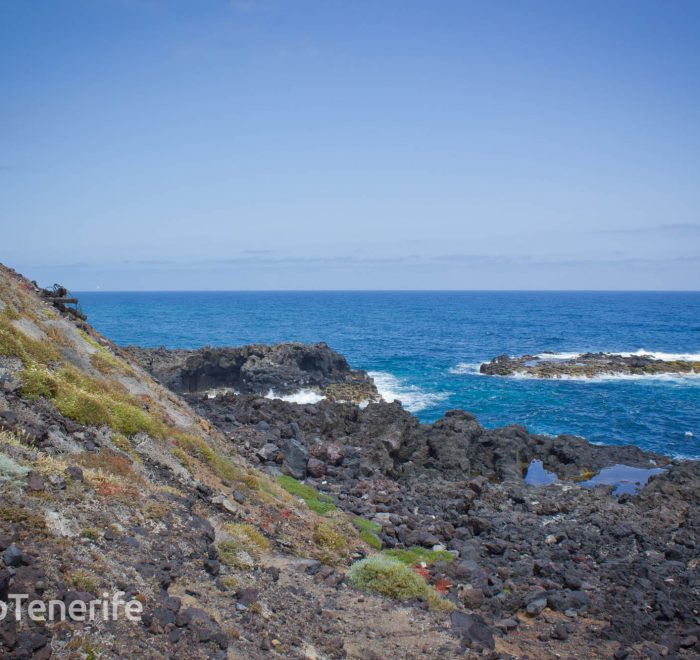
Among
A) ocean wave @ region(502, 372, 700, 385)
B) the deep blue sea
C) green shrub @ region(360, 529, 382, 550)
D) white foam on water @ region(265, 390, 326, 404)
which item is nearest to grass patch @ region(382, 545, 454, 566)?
green shrub @ region(360, 529, 382, 550)

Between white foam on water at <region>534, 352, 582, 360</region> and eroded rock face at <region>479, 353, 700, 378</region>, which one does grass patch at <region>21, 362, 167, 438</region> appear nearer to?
eroded rock face at <region>479, 353, 700, 378</region>

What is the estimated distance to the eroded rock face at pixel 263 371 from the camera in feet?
181

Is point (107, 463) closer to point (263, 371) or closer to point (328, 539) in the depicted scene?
point (328, 539)

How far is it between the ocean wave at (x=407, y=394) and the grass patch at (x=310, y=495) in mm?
27890

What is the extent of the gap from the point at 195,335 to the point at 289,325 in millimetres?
31476

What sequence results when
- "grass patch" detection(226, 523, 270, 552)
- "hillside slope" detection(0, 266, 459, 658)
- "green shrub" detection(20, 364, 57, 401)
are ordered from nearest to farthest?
1. "hillside slope" detection(0, 266, 459, 658)
2. "grass patch" detection(226, 523, 270, 552)
3. "green shrub" detection(20, 364, 57, 401)

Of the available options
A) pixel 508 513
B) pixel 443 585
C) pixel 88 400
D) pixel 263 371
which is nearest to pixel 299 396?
pixel 263 371

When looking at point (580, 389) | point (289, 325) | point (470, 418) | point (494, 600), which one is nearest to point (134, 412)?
point (494, 600)

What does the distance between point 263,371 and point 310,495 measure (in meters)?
36.7

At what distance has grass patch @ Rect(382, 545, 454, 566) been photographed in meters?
17.2

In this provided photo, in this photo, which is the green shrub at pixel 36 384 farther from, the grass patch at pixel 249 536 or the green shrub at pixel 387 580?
the green shrub at pixel 387 580

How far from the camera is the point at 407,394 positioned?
5766cm

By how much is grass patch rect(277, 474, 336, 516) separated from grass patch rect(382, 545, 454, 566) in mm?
3189

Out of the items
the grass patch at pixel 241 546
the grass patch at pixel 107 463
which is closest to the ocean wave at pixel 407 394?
the grass patch at pixel 241 546
